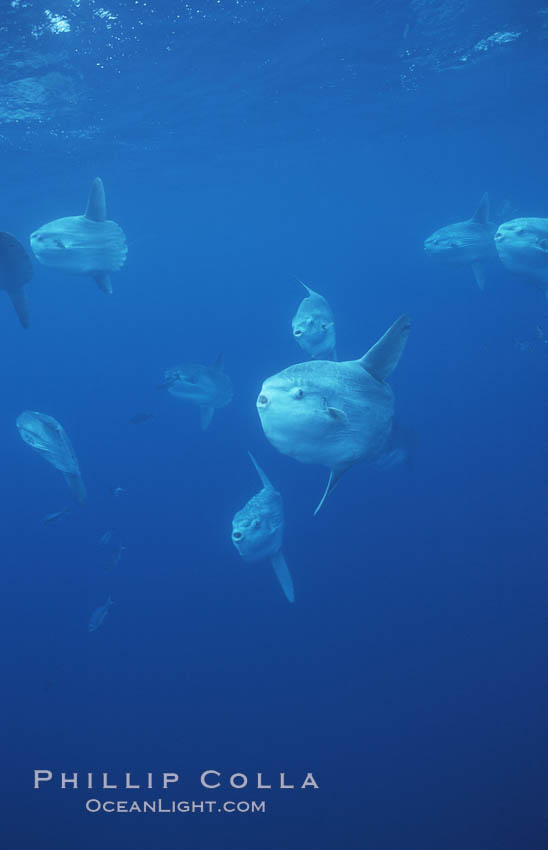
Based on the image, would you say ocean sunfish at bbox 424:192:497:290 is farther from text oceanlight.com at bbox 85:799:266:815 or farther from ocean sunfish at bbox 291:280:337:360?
text oceanlight.com at bbox 85:799:266:815

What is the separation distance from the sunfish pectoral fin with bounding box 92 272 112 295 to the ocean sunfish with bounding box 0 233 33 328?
88 centimetres

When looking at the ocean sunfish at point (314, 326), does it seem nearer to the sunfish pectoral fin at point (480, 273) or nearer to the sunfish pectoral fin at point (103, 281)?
the sunfish pectoral fin at point (103, 281)

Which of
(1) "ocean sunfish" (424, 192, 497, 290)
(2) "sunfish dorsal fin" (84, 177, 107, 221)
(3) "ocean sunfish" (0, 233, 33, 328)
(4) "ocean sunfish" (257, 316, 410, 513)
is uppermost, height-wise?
(1) "ocean sunfish" (424, 192, 497, 290)

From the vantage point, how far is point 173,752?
9.23 meters

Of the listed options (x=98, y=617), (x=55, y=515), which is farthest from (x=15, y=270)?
(x=98, y=617)

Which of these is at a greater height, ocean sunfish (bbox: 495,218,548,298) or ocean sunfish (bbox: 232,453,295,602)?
ocean sunfish (bbox: 495,218,548,298)

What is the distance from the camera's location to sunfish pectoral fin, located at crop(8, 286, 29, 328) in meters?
7.61

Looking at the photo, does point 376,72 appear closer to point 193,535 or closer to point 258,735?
point 193,535

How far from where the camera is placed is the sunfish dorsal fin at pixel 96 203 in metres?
6.66

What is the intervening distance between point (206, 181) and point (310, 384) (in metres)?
38.4

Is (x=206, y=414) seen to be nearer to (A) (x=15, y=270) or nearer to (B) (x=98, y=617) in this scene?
(B) (x=98, y=617)

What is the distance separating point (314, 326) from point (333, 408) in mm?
4041

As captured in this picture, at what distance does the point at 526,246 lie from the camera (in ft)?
24.7

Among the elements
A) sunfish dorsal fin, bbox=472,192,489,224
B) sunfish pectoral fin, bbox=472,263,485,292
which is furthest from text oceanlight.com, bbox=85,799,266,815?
sunfish dorsal fin, bbox=472,192,489,224
